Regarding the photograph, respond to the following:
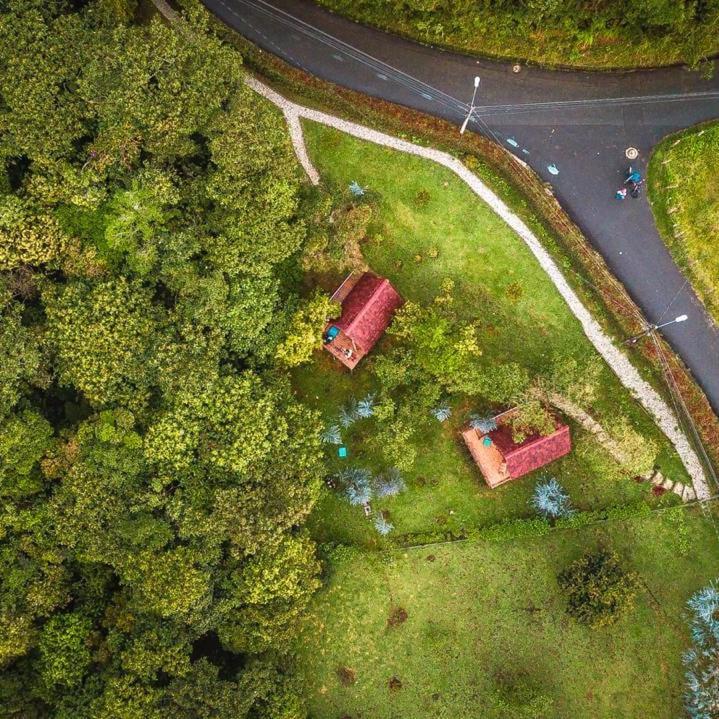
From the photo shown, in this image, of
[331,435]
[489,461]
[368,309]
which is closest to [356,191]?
[368,309]

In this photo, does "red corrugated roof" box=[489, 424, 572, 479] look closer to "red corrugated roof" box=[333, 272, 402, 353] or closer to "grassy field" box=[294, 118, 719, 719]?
"grassy field" box=[294, 118, 719, 719]

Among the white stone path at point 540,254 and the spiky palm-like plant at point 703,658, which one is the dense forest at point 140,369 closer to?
the white stone path at point 540,254

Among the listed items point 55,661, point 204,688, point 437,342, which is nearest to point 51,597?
point 55,661

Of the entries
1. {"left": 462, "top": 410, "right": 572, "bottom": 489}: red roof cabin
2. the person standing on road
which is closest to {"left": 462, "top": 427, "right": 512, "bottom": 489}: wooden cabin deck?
{"left": 462, "top": 410, "right": 572, "bottom": 489}: red roof cabin

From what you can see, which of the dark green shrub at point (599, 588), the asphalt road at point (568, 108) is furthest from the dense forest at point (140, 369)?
the dark green shrub at point (599, 588)

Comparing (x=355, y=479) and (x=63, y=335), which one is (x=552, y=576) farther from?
(x=63, y=335)

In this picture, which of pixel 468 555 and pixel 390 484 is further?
pixel 468 555

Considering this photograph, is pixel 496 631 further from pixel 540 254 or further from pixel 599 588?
pixel 540 254
